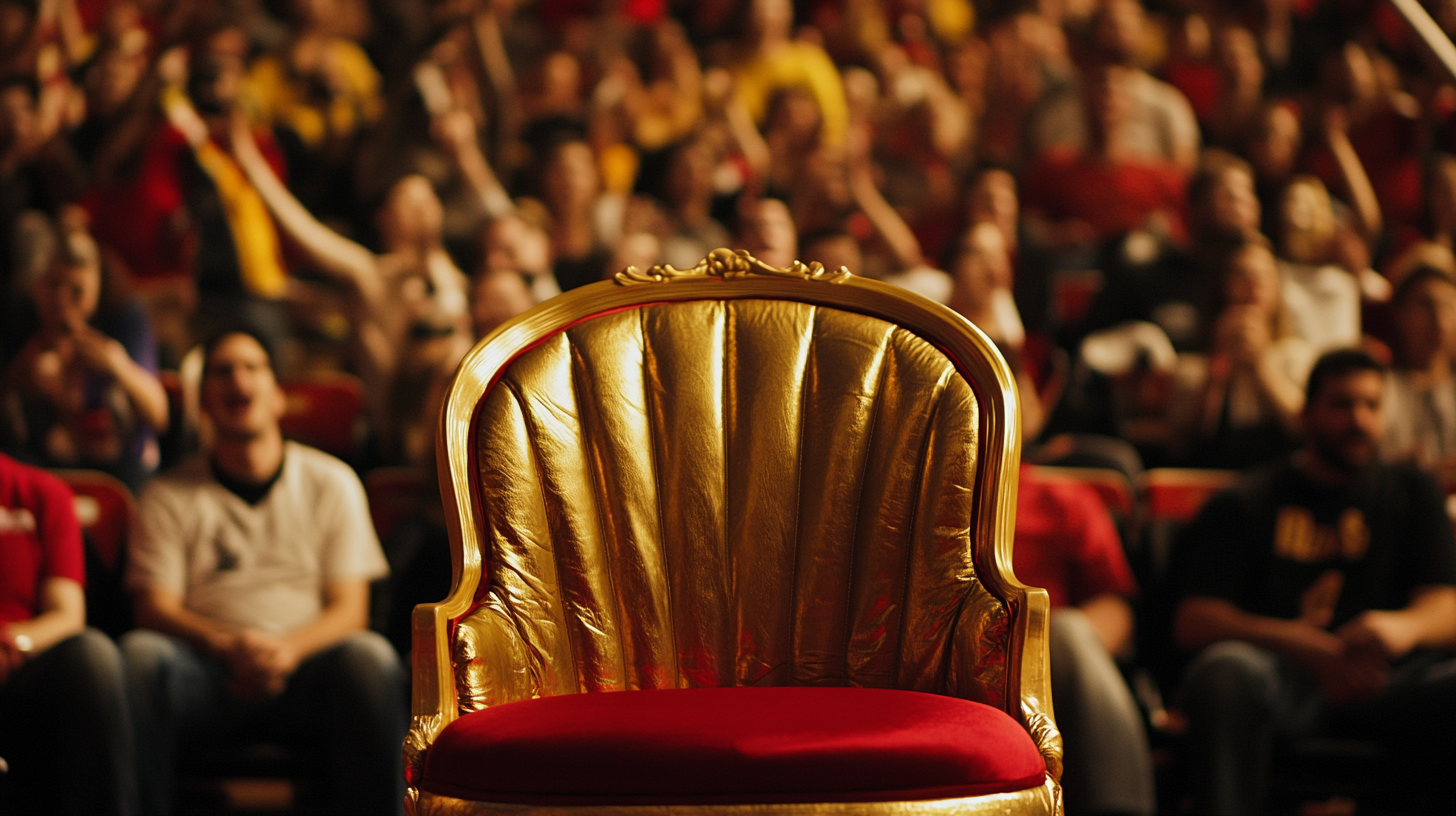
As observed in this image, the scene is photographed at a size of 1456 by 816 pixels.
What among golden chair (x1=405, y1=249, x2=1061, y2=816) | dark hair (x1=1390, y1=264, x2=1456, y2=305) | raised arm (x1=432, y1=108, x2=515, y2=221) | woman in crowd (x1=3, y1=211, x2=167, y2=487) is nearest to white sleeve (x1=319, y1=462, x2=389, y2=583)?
woman in crowd (x1=3, y1=211, x2=167, y2=487)

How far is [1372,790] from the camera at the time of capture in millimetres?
1812

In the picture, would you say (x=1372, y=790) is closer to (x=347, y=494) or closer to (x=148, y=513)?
(x=347, y=494)

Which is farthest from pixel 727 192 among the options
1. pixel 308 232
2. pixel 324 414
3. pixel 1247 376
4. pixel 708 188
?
pixel 1247 376

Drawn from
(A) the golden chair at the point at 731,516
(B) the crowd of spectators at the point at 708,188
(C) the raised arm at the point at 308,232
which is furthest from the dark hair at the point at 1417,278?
(C) the raised arm at the point at 308,232

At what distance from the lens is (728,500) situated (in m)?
1.39

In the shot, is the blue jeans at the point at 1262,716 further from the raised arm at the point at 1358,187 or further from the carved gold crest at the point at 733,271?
the raised arm at the point at 1358,187

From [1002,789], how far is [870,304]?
55cm

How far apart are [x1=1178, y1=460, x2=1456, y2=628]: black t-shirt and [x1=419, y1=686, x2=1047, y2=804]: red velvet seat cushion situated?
104 cm

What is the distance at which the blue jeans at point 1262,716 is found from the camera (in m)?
1.77

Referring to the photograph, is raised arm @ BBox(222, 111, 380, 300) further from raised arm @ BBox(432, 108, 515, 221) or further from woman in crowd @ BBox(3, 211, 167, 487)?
woman in crowd @ BBox(3, 211, 167, 487)

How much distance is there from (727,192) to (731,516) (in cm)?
232

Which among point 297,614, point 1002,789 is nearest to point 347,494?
point 297,614

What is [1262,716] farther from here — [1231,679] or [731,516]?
[731,516]

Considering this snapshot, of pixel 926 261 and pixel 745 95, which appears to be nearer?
pixel 926 261
